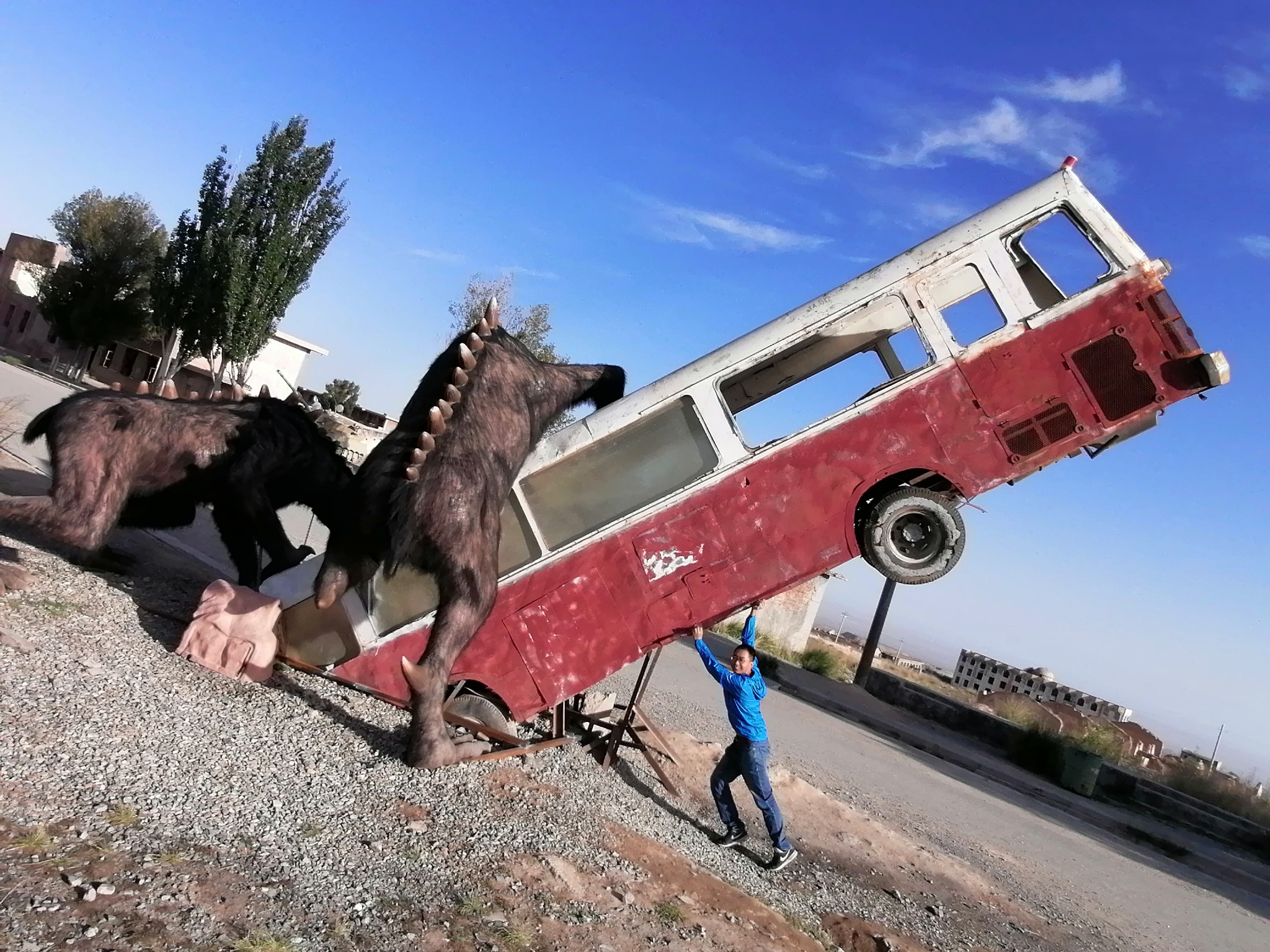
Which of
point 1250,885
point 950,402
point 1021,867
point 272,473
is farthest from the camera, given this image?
point 1250,885

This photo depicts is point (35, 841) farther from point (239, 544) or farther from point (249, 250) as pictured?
point (249, 250)

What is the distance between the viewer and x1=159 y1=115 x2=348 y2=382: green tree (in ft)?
105

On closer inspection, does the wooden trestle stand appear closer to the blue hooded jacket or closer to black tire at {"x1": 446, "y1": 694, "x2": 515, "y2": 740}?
the blue hooded jacket

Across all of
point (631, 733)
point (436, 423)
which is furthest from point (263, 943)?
point (631, 733)

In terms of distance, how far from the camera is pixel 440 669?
567 cm

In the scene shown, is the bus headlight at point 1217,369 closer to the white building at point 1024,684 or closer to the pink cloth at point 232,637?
the pink cloth at point 232,637

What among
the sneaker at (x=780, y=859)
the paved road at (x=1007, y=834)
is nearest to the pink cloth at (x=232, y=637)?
the sneaker at (x=780, y=859)

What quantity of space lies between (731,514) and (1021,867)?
239 inches

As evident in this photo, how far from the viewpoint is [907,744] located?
717 inches

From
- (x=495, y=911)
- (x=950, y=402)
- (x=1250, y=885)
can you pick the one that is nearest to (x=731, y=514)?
(x=950, y=402)

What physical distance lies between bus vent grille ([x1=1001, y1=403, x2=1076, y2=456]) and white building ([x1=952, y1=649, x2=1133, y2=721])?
2724 centimetres

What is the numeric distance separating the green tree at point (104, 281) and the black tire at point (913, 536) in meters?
37.6

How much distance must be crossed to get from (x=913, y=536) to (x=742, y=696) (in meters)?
1.82

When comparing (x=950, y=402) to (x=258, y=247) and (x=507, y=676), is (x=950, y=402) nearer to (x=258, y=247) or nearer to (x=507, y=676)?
(x=507, y=676)
